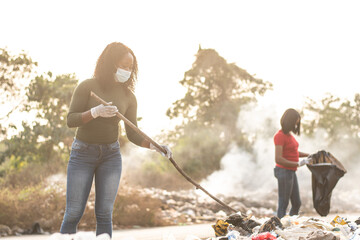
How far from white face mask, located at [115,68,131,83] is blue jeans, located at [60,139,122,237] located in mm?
522

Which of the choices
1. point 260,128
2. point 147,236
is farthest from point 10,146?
point 260,128

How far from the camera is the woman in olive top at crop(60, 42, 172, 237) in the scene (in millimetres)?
3342

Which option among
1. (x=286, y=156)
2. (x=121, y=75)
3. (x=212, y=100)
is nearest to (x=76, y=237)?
(x=121, y=75)

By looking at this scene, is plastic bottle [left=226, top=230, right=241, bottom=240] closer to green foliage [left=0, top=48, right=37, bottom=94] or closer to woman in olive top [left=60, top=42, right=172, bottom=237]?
woman in olive top [left=60, top=42, right=172, bottom=237]

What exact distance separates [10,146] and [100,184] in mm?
10929

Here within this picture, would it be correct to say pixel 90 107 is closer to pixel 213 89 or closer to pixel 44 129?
pixel 44 129

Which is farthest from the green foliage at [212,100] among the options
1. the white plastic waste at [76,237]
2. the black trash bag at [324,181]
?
the white plastic waste at [76,237]

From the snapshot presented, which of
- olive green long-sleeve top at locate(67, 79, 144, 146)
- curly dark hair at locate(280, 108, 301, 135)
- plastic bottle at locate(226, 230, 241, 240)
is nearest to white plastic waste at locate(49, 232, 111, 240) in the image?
olive green long-sleeve top at locate(67, 79, 144, 146)

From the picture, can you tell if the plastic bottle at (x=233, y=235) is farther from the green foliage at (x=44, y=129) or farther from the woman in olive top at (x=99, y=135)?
the green foliage at (x=44, y=129)

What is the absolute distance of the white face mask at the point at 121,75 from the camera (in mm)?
3527

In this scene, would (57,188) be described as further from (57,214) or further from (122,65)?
(122,65)

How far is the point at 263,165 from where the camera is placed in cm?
2258

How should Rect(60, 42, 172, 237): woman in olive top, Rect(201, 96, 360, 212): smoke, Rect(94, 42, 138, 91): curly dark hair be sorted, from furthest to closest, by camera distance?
Rect(201, 96, 360, 212): smoke → Rect(94, 42, 138, 91): curly dark hair → Rect(60, 42, 172, 237): woman in olive top

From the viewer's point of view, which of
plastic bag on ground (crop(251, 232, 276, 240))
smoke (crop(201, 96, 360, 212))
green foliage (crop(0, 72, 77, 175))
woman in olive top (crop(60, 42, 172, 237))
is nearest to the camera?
woman in olive top (crop(60, 42, 172, 237))
